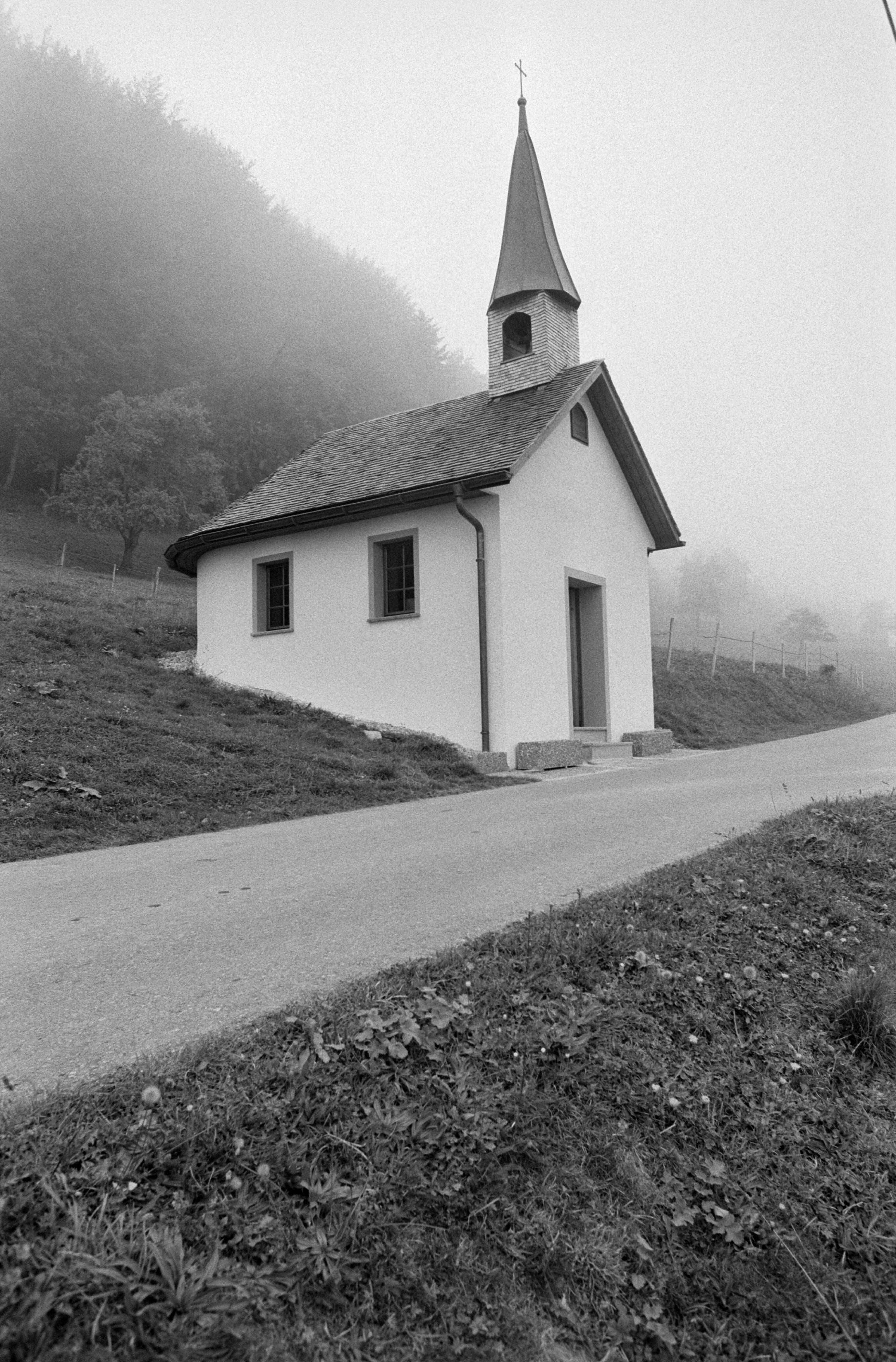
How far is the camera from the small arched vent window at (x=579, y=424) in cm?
1410

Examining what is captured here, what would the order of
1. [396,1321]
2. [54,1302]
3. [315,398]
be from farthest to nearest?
1. [315,398]
2. [396,1321]
3. [54,1302]

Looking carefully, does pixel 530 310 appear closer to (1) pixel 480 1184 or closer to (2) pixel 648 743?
(2) pixel 648 743

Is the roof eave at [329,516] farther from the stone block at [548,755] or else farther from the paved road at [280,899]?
the paved road at [280,899]

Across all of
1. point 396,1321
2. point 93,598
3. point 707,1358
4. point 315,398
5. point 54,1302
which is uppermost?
point 315,398

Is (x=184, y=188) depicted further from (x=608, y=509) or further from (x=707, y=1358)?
(x=707, y=1358)

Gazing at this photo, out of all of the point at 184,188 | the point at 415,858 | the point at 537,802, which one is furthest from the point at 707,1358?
the point at 184,188

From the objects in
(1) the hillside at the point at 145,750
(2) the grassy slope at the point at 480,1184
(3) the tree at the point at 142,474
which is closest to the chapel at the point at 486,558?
(1) the hillside at the point at 145,750

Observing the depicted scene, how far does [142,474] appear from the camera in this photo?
32.1 metres

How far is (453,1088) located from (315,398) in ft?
150

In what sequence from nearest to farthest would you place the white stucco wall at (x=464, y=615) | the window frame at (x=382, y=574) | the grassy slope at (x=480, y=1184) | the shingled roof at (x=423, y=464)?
the grassy slope at (x=480, y=1184) < the white stucco wall at (x=464, y=615) < the shingled roof at (x=423, y=464) < the window frame at (x=382, y=574)

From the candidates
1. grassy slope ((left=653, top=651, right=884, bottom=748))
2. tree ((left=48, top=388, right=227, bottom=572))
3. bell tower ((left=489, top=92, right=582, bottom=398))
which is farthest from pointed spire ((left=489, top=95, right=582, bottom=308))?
tree ((left=48, top=388, right=227, bottom=572))

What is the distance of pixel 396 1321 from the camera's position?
6.22ft

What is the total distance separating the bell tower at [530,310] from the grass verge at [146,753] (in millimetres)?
6766

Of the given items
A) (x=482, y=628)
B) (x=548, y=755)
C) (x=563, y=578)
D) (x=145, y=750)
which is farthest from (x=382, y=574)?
(x=145, y=750)
